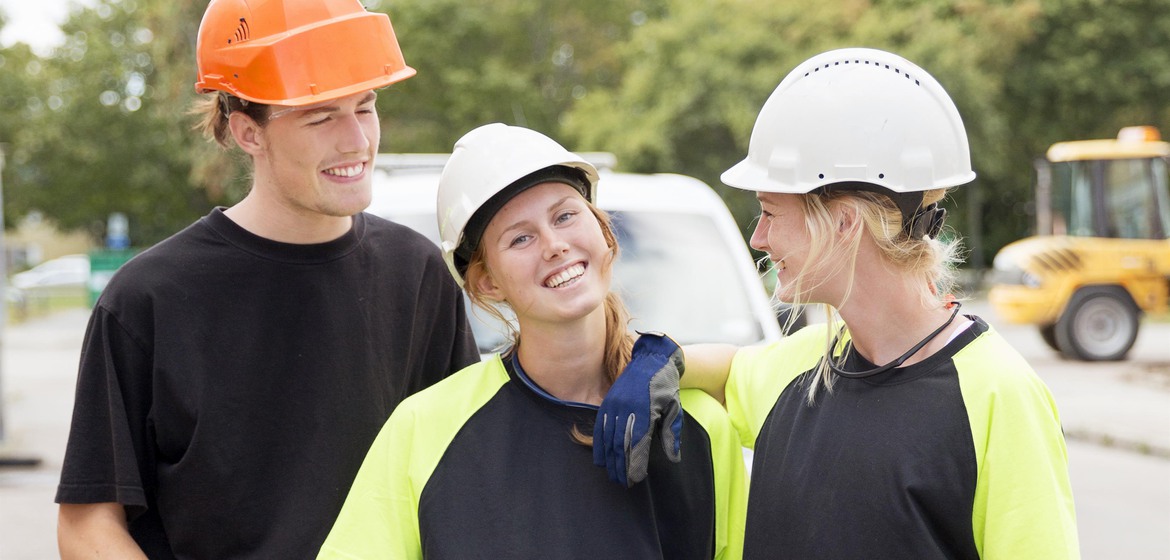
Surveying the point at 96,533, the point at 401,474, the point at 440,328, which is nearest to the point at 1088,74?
the point at 440,328

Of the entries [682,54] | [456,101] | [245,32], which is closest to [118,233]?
[456,101]

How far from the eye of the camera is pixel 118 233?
97.0 feet

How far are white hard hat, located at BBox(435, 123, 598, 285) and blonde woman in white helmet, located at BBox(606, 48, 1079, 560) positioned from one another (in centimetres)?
35

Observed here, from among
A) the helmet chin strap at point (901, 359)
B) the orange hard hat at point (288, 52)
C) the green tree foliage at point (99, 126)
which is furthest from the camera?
the green tree foliage at point (99, 126)

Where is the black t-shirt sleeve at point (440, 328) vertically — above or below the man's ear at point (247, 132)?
below

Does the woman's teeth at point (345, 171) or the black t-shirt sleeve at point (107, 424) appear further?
the woman's teeth at point (345, 171)

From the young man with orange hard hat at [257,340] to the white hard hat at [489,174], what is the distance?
0.27 m

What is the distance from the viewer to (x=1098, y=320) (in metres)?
16.4

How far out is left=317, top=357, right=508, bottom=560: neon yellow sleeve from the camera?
211cm

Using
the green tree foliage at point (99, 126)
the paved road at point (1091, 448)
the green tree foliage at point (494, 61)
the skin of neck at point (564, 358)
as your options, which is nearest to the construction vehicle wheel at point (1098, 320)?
the paved road at point (1091, 448)

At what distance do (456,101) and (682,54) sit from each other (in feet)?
28.3

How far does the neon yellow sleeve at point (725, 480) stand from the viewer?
2260mm

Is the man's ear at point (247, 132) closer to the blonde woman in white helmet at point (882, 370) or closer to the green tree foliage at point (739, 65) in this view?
the blonde woman in white helmet at point (882, 370)

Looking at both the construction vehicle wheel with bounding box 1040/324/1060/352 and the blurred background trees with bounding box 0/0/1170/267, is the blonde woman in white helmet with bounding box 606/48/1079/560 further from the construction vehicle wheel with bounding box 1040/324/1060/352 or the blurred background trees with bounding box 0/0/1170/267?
the blurred background trees with bounding box 0/0/1170/267
